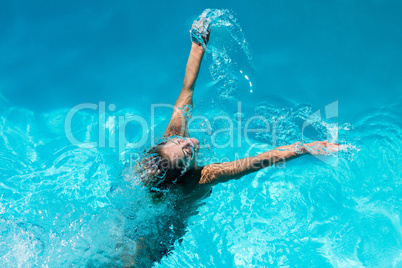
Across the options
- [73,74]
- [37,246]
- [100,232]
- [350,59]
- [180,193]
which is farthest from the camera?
[73,74]

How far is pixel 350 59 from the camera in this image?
4.05 m

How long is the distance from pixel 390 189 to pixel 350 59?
1.55 metres

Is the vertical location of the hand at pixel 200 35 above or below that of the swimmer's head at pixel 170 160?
above

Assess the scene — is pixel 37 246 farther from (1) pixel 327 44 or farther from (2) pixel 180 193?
(1) pixel 327 44

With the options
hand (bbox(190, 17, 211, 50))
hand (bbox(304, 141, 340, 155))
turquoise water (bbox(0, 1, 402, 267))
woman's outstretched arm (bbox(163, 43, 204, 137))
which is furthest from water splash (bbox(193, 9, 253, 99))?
hand (bbox(304, 141, 340, 155))

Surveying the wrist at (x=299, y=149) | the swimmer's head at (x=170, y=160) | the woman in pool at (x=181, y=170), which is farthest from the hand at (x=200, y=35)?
the wrist at (x=299, y=149)

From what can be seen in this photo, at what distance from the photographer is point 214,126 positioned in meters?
3.85

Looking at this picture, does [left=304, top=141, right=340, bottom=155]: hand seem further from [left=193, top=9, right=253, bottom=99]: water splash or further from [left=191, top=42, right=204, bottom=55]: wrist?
[left=193, top=9, right=253, bottom=99]: water splash

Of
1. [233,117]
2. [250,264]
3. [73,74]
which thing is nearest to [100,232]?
[250,264]

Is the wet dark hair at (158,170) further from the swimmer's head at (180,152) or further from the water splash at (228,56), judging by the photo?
the water splash at (228,56)

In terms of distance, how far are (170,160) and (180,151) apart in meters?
0.09

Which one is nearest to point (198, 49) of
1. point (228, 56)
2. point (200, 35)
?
point (200, 35)

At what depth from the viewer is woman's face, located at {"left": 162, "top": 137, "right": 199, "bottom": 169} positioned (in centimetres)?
207

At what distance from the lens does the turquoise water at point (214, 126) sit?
2996mm
